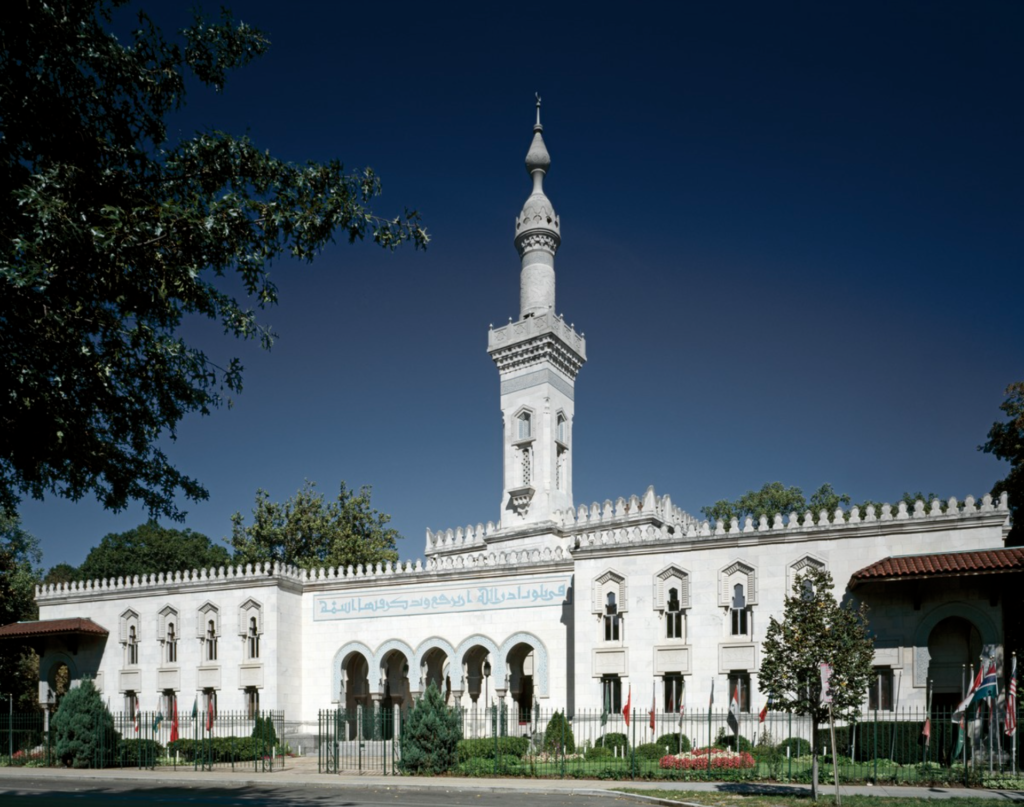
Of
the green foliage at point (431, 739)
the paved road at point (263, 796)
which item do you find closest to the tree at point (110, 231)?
the paved road at point (263, 796)

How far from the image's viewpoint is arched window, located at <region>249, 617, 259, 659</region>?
36684mm

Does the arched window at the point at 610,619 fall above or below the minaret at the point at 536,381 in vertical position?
below

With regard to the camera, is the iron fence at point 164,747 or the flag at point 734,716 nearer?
the flag at point 734,716

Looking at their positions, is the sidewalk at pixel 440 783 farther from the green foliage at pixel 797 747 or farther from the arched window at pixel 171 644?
the arched window at pixel 171 644

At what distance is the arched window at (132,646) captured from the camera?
39344 millimetres

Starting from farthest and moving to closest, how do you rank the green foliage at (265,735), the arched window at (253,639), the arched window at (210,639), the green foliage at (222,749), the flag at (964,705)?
the arched window at (210,639)
the arched window at (253,639)
the green foliage at (265,735)
the green foliage at (222,749)
the flag at (964,705)

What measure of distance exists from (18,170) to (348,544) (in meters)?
41.2

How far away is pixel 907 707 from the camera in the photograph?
26.2m

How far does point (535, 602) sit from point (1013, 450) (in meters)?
18.1

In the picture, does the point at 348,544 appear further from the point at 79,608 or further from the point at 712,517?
the point at 712,517

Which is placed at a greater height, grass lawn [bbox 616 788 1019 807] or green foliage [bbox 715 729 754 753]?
grass lawn [bbox 616 788 1019 807]

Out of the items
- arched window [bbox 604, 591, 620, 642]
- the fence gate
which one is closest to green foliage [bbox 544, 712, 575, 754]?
arched window [bbox 604, 591, 620, 642]

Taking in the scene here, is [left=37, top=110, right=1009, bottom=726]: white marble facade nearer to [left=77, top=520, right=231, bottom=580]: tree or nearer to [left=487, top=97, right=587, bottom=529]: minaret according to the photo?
[left=487, top=97, right=587, bottom=529]: minaret

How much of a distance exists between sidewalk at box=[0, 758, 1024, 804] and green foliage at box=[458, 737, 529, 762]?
8.40 ft
